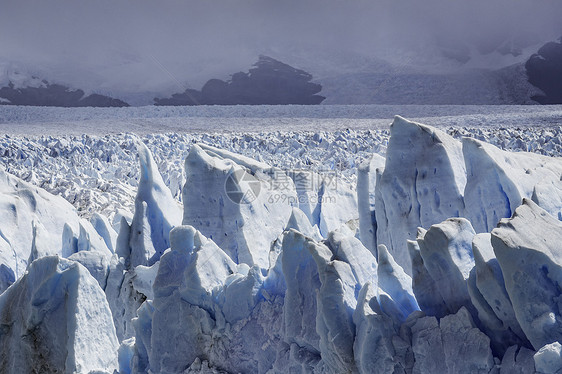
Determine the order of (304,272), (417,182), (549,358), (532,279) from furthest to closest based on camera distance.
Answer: (417,182)
(304,272)
(532,279)
(549,358)

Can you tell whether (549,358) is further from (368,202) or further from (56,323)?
(368,202)

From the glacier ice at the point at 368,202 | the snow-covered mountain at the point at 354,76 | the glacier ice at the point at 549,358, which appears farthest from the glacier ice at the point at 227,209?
the snow-covered mountain at the point at 354,76

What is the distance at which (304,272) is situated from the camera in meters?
3.55

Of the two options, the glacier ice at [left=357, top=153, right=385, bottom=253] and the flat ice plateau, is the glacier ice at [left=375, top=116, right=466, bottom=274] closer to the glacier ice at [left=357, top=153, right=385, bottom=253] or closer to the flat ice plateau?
the flat ice plateau

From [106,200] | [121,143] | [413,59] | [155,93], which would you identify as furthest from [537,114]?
[155,93]

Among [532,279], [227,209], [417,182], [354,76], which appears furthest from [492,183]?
[354,76]

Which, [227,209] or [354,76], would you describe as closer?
[227,209]

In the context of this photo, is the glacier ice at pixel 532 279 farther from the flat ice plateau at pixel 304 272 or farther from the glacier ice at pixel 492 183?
the glacier ice at pixel 492 183

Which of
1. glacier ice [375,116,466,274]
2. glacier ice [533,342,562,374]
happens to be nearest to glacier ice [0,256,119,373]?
glacier ice [375,116,466,274]

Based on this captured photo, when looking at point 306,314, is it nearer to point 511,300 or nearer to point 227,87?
point 511,300

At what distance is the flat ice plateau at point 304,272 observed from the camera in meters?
2.70

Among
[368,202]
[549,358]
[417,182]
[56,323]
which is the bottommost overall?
[56,323]

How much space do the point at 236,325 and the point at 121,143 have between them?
10.5 m

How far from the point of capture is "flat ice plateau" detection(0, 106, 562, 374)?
270cm
